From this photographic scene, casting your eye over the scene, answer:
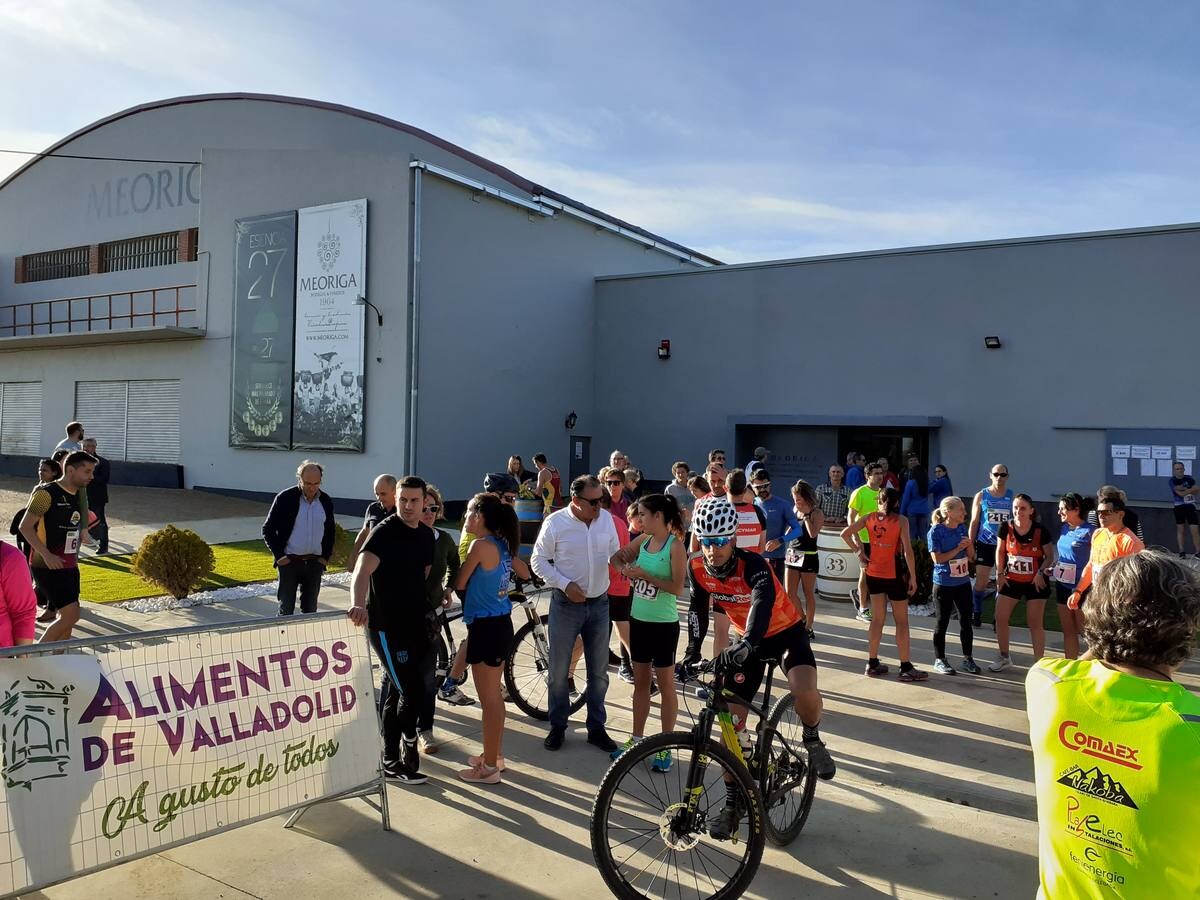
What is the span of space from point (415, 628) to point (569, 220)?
2051 centimetres

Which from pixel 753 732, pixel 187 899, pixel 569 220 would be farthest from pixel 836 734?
pixel 569 220

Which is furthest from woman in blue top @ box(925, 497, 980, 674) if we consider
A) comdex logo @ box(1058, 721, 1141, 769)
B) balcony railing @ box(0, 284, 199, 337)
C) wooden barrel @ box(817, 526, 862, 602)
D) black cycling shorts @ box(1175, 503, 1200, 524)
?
balcony railing @ box(0, 284, 199, 337)

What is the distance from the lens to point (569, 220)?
24484 mm

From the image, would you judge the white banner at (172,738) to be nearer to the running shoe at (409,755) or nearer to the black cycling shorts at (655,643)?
the running shoe at (409,755)

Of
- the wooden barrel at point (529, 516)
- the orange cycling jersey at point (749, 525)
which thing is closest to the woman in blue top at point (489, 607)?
the orange cycling jersey at point (749, 525)

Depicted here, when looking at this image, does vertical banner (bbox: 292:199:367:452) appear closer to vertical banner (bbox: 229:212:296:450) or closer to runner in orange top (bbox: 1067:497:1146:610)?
vertical banner (bbox: 229:212:296:450)

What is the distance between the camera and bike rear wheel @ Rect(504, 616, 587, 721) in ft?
22.1

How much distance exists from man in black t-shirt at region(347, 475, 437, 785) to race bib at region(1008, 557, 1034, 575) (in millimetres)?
5424

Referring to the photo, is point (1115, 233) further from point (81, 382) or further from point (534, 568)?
point (81, 382)

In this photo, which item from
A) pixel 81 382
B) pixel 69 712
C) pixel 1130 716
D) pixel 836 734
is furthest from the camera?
pixel 81 382

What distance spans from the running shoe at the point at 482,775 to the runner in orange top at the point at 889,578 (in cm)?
407

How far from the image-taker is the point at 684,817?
386 cm

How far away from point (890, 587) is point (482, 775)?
4.30 m

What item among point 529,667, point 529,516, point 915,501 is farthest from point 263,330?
point 529,667
